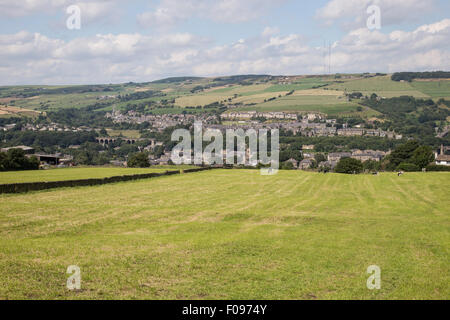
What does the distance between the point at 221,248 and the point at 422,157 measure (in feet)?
254

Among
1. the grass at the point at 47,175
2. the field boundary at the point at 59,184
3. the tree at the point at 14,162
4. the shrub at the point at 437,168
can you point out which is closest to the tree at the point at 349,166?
the shrub at the point at 437,168

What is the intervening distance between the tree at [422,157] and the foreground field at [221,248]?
5589 cm

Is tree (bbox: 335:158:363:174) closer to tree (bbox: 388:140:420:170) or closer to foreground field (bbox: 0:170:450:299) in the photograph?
tree (bbox: 388:140:420:170)

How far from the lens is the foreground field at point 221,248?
461 inches

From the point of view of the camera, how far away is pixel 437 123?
196m

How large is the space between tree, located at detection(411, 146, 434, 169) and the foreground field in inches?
2200

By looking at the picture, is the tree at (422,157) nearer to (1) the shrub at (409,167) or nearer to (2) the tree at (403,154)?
(1) the shrub at (409,167)

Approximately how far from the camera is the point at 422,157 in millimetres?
83625

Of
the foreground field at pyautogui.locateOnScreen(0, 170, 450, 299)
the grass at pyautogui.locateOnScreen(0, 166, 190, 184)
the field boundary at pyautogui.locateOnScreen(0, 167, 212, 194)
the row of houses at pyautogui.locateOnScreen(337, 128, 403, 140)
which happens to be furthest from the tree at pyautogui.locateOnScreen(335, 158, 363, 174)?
the row of houses at pyautogui.locateOnScreen(337, 128, 403, 140)

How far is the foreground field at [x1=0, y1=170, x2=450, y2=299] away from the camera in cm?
1171

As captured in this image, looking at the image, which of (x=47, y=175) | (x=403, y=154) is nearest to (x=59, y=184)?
(x=47, y=175)
